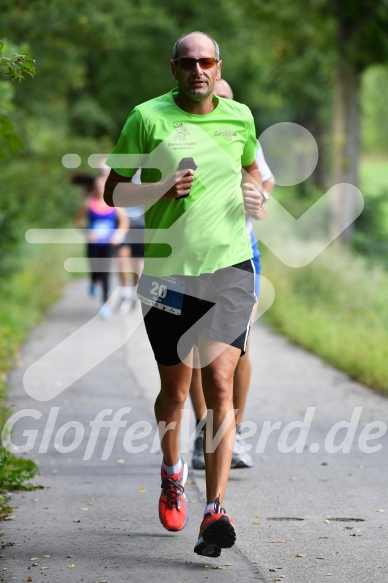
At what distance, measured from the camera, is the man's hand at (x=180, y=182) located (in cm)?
488

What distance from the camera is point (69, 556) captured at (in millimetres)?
5043

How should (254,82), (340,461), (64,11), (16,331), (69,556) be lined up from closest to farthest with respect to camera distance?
(69,556), (340,461), (16,331), (64,11), (254,82)

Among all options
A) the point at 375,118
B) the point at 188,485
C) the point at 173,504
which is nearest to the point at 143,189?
the point at 173,504

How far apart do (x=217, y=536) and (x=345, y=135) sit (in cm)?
1697

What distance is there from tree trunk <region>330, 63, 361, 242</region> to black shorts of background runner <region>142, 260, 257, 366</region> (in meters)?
16.2

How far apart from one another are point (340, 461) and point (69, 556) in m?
2.58

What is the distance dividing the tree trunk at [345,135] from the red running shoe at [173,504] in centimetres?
1608

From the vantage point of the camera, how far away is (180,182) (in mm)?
4883

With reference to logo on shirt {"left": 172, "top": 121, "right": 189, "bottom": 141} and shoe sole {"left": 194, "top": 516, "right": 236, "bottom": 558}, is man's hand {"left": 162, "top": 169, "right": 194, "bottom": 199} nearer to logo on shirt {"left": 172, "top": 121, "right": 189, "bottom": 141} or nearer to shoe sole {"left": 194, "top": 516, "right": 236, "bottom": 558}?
logo on shirt {"left": 172, "top": 121, "right": 189, "bottom": 141}

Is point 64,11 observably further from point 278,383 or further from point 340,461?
point 340,461

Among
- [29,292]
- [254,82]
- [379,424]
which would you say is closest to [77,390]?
[379,424]

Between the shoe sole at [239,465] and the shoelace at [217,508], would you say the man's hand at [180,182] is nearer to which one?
the shoelace at [217,508]

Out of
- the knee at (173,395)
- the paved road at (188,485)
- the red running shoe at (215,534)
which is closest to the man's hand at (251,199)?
the knee at (173,395)

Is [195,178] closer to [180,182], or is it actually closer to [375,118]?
[180,182]
